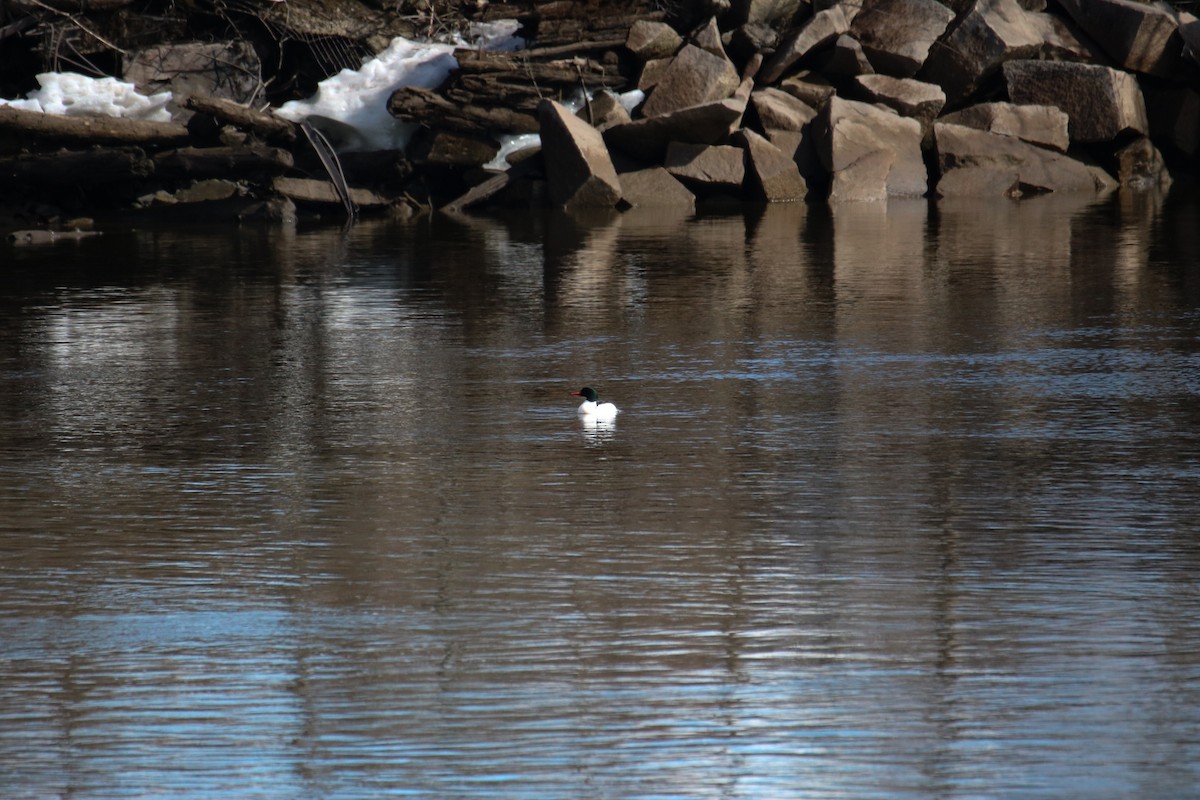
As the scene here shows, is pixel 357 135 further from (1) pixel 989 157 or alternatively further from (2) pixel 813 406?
(2) pixel 813 406

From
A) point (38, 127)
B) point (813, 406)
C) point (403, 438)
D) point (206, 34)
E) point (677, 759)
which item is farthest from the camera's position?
point (206, 34)

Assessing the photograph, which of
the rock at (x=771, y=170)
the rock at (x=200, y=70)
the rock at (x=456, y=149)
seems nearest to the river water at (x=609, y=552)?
the rock at (x=771, y=170)

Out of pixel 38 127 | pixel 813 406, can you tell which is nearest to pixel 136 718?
pixel 813 406

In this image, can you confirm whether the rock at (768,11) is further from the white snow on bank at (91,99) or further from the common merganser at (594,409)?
the common merganser at (594,409)

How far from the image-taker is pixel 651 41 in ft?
76.7

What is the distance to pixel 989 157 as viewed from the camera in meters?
22.4

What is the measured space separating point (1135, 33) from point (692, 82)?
22.9ft

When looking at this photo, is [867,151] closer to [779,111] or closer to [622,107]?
[779,111]

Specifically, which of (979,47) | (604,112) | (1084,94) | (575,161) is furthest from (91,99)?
(1084,94)

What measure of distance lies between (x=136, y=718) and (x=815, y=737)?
5.71 ft

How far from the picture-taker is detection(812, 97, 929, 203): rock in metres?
21.6

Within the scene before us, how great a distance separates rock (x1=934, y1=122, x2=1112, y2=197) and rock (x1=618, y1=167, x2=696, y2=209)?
3756 mm

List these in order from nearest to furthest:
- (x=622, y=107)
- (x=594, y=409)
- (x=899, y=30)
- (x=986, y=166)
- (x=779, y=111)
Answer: (x=594, y=409), (x=779, y=111), (x=986, y=166), (x=622, y=107), (x=899, y=30)

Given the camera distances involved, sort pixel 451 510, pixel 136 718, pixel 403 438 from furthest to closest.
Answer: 1. pixel 403 438
2. pixel 451 510
3. pixel 136 718
